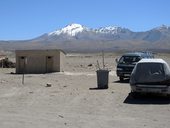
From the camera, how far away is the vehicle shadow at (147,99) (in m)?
16.4

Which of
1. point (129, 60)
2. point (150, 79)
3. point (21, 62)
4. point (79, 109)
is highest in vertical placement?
point (129, 60)

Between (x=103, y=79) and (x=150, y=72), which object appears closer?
(x=150, y=72)

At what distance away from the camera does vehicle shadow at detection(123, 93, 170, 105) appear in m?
16.4

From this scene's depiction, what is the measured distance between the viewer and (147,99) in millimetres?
17266

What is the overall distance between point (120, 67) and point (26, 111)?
13900mm

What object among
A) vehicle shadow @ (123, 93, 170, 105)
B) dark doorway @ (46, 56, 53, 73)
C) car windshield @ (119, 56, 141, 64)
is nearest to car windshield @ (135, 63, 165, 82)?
vehicle shadow @ (123, 93, 170, 105)

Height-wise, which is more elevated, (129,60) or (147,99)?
(129,60)

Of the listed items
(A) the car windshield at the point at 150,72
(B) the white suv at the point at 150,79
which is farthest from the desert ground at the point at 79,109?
(A) the car windshield at the point at 150,72

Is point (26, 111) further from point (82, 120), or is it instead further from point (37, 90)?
point (37, 90)

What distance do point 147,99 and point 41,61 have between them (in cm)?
2185

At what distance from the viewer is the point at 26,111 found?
45.3 ft

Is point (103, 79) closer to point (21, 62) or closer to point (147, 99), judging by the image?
point (147, 99)

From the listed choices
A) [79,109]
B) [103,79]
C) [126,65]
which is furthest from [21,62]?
[79,109]

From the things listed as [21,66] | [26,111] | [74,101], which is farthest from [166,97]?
[21,66]
